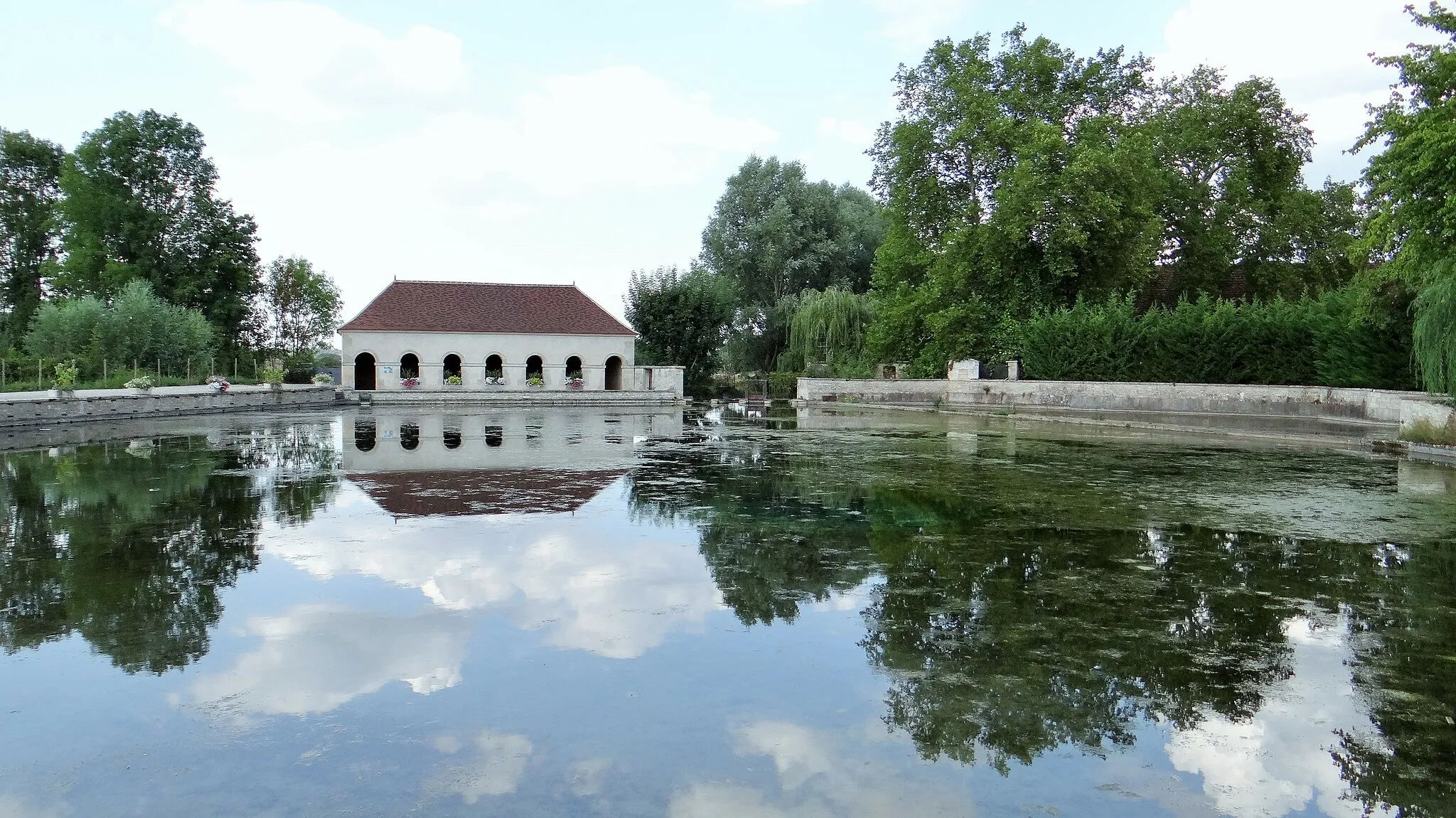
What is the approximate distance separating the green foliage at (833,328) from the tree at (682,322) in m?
7.33

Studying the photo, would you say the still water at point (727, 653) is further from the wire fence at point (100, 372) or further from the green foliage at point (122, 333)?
the green foliage at point (122, 333)

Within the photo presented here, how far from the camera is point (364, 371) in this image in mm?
46562

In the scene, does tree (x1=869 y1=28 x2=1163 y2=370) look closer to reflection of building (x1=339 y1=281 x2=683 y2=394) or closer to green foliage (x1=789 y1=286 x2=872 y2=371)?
green foliage (x1=789 y1=286 x2=872 y2=371)

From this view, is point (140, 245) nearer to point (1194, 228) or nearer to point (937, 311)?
point (937, 311)

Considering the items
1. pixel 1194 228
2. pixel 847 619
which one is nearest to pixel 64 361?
pixel 847 619

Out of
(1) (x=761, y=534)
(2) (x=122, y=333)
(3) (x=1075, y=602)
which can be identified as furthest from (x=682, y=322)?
(3) (x=1075, y=602)

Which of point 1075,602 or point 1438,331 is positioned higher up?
point 1438,331

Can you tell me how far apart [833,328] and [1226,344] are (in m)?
19.2

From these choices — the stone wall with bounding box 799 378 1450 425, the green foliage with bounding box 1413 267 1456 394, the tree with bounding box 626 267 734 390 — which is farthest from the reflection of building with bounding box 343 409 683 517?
the tree with bounding box 626 267 734 390

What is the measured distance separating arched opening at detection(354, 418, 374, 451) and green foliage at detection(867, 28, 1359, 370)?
20.6 meters

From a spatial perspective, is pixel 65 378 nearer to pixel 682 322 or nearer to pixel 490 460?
pixel 490 460

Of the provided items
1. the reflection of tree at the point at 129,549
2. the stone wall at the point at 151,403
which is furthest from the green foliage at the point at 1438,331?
the stone wall at the point at 151,403

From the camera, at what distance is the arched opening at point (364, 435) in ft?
61.8

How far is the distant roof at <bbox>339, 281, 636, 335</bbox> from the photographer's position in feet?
152
